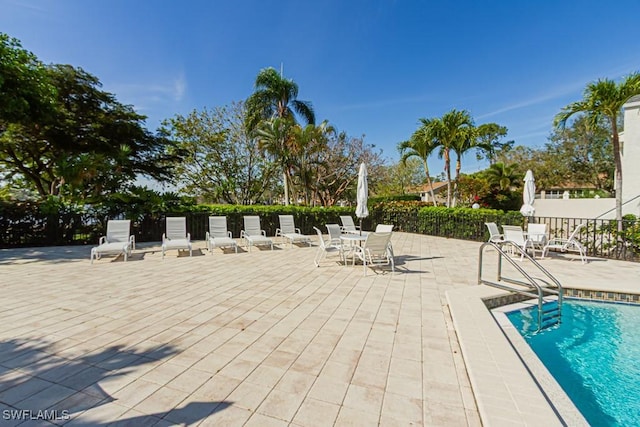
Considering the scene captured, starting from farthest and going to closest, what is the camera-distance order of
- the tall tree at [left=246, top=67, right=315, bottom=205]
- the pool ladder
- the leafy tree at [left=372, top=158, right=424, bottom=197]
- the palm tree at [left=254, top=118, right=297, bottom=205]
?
the leafy tree at [left=372, top=158, right=424, bottom=197] < the tall tree at [left=246, top=67, right=315, bottom=205] < the palm tree at [left=254, top=118, right=297, bottom=205] < the pool ladder

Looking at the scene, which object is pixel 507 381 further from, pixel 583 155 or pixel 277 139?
pixel 583 155

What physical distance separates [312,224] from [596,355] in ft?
38.8

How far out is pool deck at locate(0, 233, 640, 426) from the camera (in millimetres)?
2021

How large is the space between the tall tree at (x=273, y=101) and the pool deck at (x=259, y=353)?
523 inches

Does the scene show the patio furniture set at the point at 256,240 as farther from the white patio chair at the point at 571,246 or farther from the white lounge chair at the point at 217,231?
the white patio chair at the point at 571,246

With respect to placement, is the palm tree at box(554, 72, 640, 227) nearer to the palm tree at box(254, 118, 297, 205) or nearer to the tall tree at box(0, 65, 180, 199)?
the palm tree at box(254, 118, 297, 205)

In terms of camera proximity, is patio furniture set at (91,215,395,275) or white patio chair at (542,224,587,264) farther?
white patio chair at (542,224,587,264)

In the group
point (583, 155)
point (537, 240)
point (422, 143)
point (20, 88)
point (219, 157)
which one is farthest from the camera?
point (583, 155)

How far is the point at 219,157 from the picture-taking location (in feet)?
71.9

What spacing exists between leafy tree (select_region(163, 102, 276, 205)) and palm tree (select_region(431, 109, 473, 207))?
12774mm

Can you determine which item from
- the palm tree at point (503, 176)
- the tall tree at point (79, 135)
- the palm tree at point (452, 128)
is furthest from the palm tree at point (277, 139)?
the palm tree at point (503, 176)

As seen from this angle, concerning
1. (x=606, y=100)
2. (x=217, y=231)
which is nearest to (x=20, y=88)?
(x=217, y=231)

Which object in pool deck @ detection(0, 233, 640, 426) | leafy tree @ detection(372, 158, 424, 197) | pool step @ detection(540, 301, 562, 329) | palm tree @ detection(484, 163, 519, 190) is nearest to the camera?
pool deck @ detection(0, 233, 640, 426)

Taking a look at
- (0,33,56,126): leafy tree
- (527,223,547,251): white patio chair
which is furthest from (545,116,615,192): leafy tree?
(0,33,56,126): leafy tree
